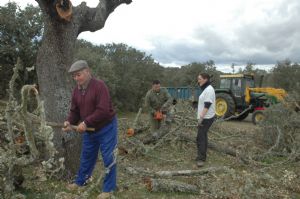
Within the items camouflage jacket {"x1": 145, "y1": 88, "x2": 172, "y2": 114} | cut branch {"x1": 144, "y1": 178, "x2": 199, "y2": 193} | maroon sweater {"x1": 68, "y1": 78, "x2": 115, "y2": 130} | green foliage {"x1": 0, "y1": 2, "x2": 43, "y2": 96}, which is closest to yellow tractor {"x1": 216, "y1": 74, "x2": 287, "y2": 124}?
camouflage jacket {"x1": 145, "y1": 88, "x2": 172, "y2": 114}

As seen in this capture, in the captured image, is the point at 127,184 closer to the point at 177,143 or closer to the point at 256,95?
the point at 177,143

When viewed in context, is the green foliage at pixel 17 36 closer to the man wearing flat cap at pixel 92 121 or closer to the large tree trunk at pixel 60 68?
the large tree trunk at pixel 60 68

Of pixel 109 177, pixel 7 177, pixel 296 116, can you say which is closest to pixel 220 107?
pixel 296 116

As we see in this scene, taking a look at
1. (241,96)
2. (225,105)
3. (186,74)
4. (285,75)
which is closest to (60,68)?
(225,105)

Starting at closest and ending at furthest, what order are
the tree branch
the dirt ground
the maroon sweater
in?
the maroon sweater
the dirt ground
the tree branch

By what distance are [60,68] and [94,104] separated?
1007 mm

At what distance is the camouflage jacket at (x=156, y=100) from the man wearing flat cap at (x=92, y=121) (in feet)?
14.6

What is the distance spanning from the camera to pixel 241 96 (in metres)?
17.5

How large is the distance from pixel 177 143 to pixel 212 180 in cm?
331

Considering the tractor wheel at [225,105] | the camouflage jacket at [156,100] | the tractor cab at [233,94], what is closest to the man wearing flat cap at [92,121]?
the camouflage jacket at [156,100]

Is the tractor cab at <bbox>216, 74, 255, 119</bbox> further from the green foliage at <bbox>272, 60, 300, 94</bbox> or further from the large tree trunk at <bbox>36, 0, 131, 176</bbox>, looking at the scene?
the green foliage at <bbox>272, 60, 300, 94</bbox>

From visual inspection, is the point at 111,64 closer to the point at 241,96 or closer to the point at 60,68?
the point at 241,96

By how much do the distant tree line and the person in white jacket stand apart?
2.49 meters

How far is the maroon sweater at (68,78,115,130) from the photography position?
488 cm
